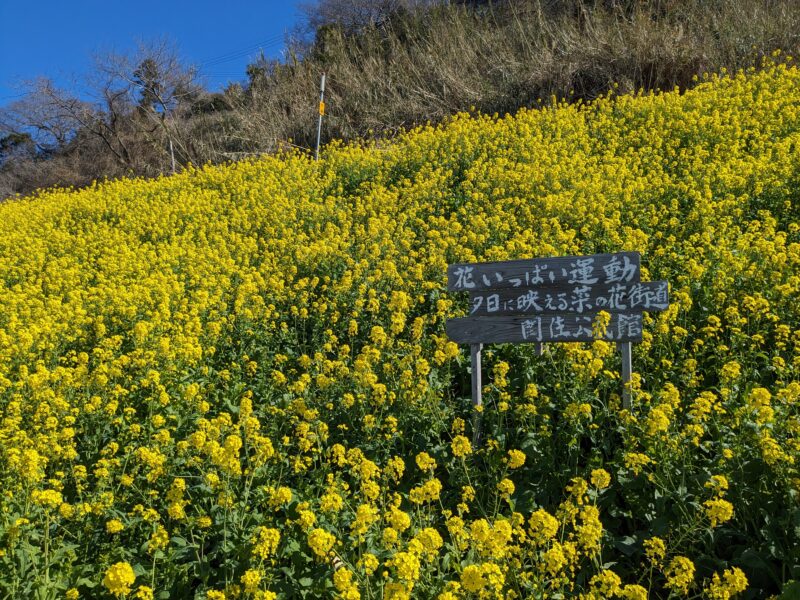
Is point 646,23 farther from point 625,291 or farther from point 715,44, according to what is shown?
point 625,291

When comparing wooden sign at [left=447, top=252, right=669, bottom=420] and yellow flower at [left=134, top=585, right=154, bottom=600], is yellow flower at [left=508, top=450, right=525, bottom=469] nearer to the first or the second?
wooden sign at [left=447, top=252, right=669, bottom=420]

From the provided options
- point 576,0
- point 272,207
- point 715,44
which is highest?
point 576,0

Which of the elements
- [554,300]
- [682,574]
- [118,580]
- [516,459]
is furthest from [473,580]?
[554,300]

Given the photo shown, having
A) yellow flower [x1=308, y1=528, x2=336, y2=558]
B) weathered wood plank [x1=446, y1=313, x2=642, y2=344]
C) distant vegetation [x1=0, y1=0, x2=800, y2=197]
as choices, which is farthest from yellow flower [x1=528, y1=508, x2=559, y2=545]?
distant vegetation [x1=0, y1=0, x2=800, y2=197]

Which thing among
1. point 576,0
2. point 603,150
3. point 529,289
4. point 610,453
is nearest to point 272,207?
point 603,150

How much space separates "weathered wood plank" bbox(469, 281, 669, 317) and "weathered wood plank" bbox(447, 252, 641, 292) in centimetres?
3

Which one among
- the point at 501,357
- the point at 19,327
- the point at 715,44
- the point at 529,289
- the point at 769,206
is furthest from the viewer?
the point at 715,44

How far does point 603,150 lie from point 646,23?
21.0 ft

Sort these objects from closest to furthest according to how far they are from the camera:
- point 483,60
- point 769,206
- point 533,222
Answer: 1. point 769,206
2. point 533,222
3. point 483,60

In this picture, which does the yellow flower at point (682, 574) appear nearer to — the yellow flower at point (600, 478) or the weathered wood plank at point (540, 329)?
the yellow flower at point (600, 478)

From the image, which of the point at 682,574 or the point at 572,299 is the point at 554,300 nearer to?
the point at 572,299

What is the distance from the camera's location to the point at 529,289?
3629 millimetres

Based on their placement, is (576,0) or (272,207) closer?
(272,207)

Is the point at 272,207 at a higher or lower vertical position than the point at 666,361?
higher
